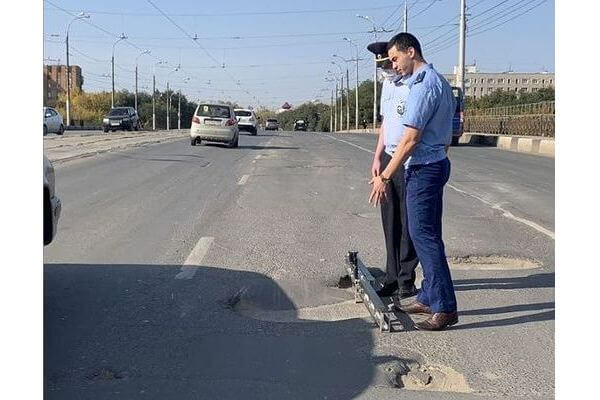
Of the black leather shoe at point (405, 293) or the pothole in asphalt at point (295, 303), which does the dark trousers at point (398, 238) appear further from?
the pothole in asphalt at point (295, 303)

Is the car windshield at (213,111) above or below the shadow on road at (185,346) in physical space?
above

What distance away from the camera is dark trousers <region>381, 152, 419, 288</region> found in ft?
17.9

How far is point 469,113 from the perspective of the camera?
5228cm

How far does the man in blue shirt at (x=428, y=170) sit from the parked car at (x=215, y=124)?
2104cm

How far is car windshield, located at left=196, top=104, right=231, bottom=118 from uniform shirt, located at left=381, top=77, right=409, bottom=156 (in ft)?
68.4

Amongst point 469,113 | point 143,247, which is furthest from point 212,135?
point 469,113

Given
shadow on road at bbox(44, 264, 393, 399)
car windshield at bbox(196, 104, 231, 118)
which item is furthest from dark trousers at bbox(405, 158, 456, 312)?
car windshield at bbox(196, 104, 231, 118)

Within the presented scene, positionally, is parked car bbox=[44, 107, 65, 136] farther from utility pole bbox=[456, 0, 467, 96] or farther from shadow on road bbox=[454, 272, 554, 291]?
shadow on road bbox=[454, 272, 554, 291]

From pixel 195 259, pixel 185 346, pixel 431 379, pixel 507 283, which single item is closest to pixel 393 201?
pixel 507 283

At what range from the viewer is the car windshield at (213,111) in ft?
84.6

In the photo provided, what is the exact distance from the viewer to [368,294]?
525 cm

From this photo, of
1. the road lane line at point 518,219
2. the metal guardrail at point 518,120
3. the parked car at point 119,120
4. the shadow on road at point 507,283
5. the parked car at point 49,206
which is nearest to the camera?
the parked car at point 49,206

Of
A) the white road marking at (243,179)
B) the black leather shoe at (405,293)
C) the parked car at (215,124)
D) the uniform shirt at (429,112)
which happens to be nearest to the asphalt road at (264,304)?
the black leather shoe at (405,293)

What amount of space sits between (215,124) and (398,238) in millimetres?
20607
